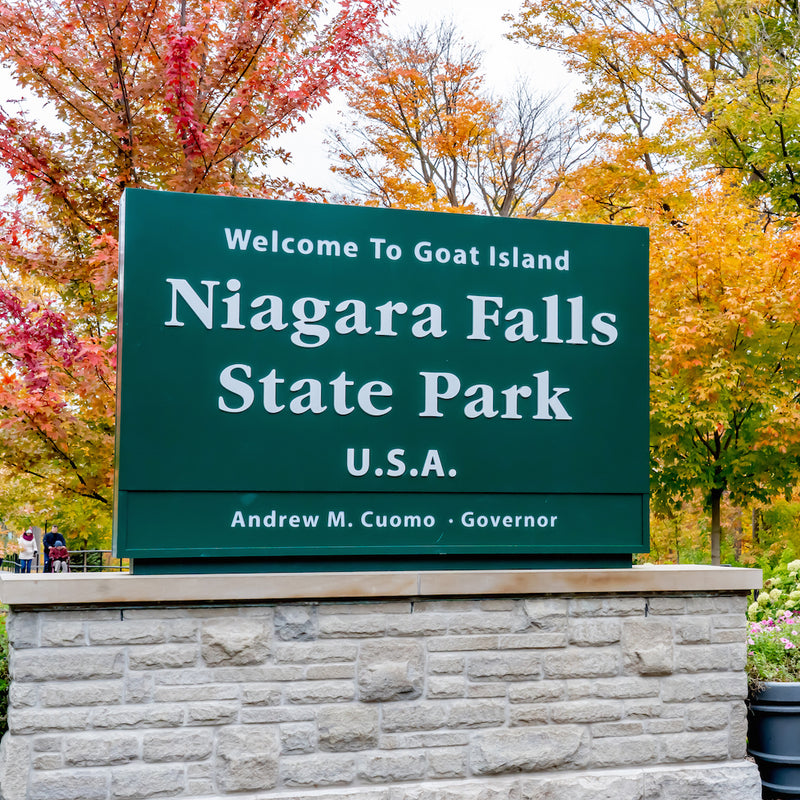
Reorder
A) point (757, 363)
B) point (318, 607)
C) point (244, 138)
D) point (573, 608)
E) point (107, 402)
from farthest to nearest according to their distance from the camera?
1. point (757, 363)
2. point (244, 138)
3. point (107, 402)
4. point (573, 608)
5. point (318, 607)

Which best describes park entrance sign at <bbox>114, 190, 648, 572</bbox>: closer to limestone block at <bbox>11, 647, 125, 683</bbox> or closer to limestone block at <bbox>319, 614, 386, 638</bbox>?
limestone block at <bbox>319, 614, 386, 638</bbox>

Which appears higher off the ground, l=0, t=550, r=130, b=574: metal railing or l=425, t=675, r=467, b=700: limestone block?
l=425, t=675, r=467, b=700: limestone block

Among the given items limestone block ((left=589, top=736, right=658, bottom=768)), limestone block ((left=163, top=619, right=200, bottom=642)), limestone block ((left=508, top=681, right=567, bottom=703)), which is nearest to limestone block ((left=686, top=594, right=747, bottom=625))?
limestone block ((left=589, top=736, right=658, bottom=768))

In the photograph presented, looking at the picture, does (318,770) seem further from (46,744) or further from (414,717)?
(46,744)

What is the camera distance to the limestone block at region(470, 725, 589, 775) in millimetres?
4977

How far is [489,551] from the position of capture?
518 cm

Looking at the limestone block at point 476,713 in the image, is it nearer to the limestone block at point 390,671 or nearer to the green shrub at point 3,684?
the limestone block at point 390,671

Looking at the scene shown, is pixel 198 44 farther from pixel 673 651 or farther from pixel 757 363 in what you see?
pixel 757 363

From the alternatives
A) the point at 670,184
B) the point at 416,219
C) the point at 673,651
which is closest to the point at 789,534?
the point at 670,184

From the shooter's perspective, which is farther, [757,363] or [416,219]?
[757,363]

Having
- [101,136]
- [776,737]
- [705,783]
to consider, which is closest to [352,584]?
[705,783]

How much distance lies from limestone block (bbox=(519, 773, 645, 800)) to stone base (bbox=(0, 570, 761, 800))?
0.01 m

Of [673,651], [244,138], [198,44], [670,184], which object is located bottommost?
[673,651]

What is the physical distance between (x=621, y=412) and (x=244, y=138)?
499 cm
